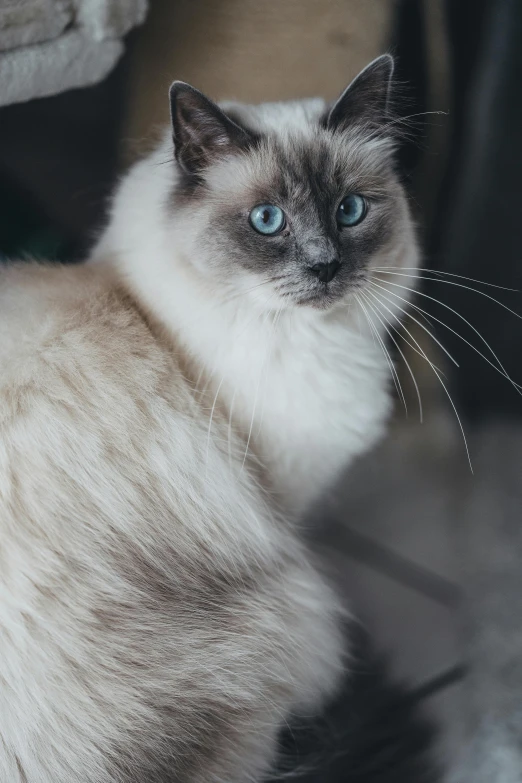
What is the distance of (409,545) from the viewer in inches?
51.0

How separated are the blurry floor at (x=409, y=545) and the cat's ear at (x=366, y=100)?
1.87ft

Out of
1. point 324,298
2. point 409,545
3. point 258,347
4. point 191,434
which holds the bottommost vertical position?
point 409,545

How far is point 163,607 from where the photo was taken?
981 millimetres

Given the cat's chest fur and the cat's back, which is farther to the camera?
the cat's chest fur

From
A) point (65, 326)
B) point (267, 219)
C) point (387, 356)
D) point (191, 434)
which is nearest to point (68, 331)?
point (65, 326)

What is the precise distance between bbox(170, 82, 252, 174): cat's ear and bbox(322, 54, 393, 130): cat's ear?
145 millimetres

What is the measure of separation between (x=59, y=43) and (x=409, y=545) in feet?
3.61

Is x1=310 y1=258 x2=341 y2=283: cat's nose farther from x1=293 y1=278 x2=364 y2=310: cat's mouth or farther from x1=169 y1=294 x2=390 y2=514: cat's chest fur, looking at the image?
Result: x1=169 y1=294 x2=390 y2=514: cat's chest fur

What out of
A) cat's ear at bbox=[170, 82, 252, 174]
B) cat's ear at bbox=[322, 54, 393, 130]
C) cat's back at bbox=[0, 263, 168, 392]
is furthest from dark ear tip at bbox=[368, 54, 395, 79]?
cat's back at bbox=[0, 263, 168, 392]

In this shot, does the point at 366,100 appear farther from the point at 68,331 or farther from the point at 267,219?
the point at 68,331

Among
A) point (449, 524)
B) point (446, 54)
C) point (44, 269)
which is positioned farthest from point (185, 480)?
point (446, 54)

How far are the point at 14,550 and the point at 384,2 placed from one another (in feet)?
3.40

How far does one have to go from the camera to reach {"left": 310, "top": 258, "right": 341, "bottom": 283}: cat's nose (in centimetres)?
97

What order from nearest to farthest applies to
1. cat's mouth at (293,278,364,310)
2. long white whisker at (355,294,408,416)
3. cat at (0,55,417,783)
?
cat at (0,55,417,783) < cat's mouth at (293,278,364,310) < long white whisker at (355,294,408,416)
